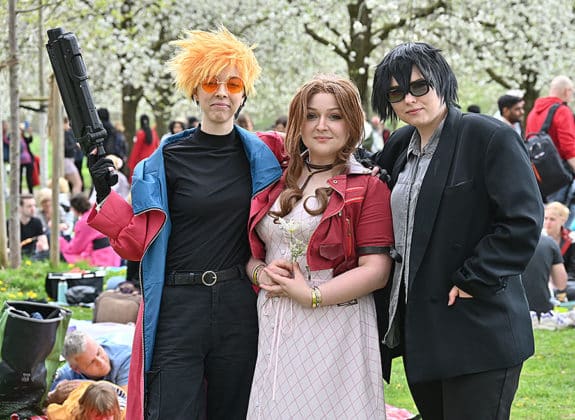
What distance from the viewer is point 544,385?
682 centimetres

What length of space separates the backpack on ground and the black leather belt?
148 inches

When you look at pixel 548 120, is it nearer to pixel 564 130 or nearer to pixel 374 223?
pixel 564 130

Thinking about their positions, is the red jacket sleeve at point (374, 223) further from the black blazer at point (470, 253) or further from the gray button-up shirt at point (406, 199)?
the black blazer at point (470, 253)

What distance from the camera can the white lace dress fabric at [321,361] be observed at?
12.5 feet

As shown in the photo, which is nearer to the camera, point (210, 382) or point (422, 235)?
point (422, 235)

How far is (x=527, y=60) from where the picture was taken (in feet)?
61.8

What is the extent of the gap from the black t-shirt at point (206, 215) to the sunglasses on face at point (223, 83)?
318 millimetres

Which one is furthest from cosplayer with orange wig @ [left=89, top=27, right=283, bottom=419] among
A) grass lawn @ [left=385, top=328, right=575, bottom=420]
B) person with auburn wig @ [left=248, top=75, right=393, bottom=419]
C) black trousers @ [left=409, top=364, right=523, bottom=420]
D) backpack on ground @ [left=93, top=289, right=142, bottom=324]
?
backpack on ground @ [left=93, top=289, right=142, bottom=324]

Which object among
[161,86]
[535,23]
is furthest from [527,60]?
[161,86]

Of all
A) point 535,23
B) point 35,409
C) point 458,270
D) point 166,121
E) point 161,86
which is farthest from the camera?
point 166,121

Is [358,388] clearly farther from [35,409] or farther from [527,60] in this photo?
[527,60]

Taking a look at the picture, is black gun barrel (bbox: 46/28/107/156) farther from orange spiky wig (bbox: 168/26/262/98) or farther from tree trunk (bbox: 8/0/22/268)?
tree trunk (bbox: 8/0/22/268)

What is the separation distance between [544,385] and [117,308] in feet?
11.1

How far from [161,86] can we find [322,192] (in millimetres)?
15834
